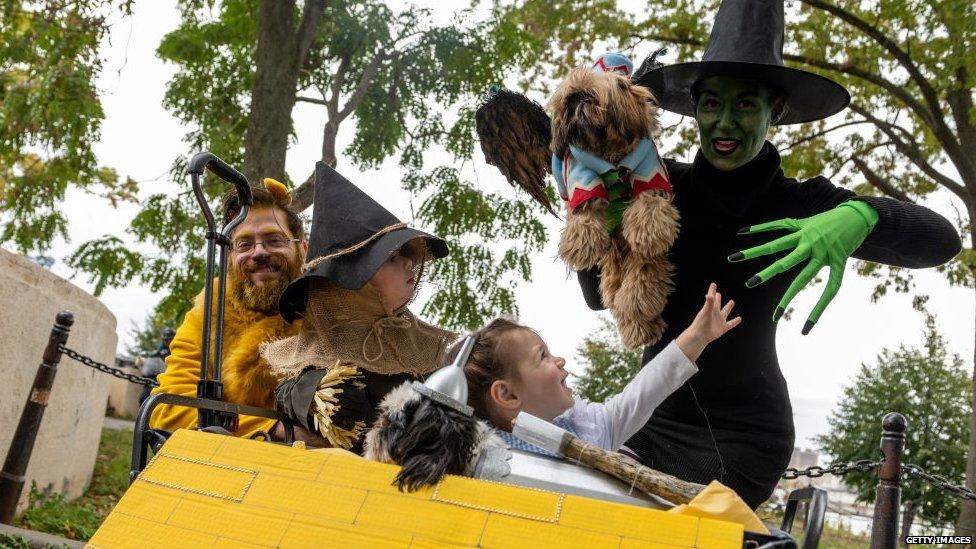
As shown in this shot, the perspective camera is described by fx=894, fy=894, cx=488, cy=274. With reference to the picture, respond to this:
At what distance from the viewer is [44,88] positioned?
7.11 metres

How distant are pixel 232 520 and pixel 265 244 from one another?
167cm

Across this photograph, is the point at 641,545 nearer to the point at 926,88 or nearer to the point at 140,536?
the point at 140,536

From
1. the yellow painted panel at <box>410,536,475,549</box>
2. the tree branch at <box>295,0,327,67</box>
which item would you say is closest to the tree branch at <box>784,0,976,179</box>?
the tree branch at <box>295,0,327,67</box>

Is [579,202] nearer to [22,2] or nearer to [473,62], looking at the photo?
[473,62]

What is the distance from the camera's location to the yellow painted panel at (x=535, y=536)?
146 cm

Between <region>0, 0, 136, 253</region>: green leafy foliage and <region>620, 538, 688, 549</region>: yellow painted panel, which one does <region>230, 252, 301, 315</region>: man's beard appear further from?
<region>0, 0, 136, 253</region>: green leafy foliage

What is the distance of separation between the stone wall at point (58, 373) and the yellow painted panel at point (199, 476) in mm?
3401

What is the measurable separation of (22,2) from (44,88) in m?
1.64

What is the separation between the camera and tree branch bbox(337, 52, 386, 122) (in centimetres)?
822

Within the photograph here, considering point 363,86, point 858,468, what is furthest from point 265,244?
point 363,86

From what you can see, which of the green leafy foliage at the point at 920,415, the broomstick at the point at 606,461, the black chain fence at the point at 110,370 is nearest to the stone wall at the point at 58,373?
the black chain fence at the point at 110,370

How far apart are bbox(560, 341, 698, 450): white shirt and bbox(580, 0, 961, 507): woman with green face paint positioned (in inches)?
5.2

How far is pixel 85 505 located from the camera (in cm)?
655

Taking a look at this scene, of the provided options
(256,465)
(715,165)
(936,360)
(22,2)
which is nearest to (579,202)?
(715,165)
